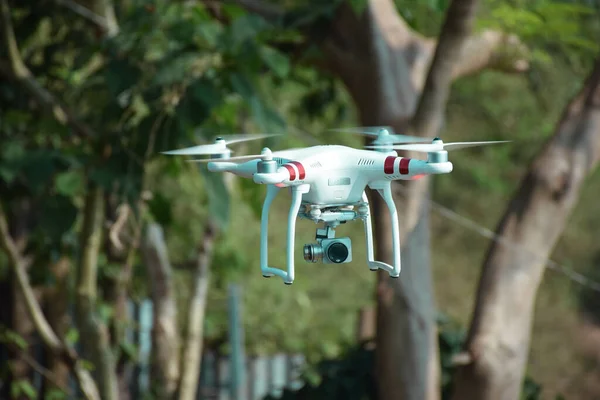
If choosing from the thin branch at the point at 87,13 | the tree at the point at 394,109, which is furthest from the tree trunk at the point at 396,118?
the thin branch at the point at 87,13

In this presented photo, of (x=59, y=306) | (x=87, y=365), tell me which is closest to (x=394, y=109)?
(x=87, y=365)

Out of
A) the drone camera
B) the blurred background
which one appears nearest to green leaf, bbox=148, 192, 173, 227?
the blurred background

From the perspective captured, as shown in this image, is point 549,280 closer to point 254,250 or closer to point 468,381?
point 254,250

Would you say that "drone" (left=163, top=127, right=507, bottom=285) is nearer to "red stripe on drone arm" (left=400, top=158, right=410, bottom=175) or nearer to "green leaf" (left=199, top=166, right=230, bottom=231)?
"red stripe on drone arm" (left=400, top=158, right=410, bottom=175)

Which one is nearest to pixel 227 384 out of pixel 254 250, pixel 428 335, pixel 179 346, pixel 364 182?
pixel 254 250

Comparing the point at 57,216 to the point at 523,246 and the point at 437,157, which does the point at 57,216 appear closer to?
the point at 523,246

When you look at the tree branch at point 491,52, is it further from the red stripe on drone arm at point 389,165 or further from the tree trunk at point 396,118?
the red stripe on drone arm at point 389,165
